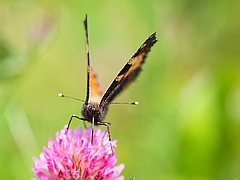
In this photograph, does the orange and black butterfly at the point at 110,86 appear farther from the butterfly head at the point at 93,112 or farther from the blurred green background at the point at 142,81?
the blurred green background at the point at 142,81

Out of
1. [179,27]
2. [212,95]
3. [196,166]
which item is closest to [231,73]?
[212,95]

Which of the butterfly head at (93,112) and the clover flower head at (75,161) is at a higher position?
the butterfly head at (93,112)

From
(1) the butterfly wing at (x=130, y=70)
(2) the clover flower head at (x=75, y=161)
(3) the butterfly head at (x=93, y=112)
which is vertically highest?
(1) the butterfly wing at (x=130, y=70)

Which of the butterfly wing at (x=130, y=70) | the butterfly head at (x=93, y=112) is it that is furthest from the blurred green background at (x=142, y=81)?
the butterfly head at (x=93, y=112)

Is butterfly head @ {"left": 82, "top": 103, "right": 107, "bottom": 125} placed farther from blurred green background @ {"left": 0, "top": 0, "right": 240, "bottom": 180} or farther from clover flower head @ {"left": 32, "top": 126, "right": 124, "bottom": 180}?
blurred green background @ {"left": 0, "top": 0, "right": 240, "bottom": 180}

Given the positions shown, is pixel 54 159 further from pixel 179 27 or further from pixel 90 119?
pixel 179 27

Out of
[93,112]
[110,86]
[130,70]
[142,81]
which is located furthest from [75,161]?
[142,81]
